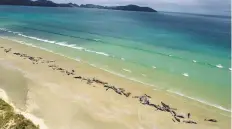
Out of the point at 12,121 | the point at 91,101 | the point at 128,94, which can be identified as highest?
the point at 12,121

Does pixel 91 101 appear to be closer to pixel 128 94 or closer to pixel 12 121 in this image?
pixel 128 94

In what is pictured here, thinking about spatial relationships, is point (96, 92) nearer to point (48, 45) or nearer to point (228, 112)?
point (228, 112)

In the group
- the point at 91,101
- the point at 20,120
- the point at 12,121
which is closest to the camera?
the point at 12,121

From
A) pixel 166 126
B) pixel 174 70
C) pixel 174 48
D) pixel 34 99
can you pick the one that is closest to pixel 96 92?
pixel 34 99

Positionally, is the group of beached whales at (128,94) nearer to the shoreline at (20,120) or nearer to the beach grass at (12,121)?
the shoreline at (20,120)

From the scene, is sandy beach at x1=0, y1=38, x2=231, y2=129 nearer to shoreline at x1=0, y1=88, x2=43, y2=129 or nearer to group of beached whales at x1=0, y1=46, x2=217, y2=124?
group of beached whales at x1=0, y1=46, x2=217, y2=124

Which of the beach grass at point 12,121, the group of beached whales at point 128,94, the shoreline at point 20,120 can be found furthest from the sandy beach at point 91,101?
the beach grass at point 12,121

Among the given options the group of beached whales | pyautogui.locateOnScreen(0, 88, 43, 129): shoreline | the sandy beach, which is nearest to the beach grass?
pyautogui.locateOnScreen(0, 88, 43, 129): shoreline

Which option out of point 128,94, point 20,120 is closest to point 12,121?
point 20,120
